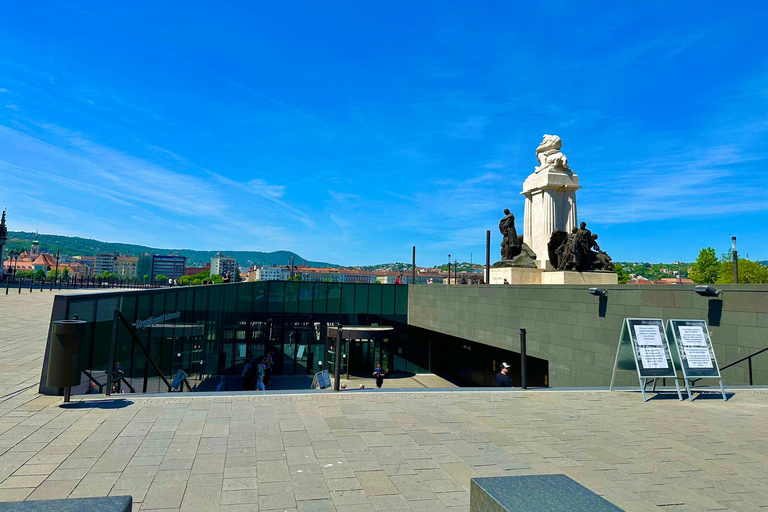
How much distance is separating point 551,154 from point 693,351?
18059 mm

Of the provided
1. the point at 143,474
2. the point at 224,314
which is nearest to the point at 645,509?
the point at 143,474

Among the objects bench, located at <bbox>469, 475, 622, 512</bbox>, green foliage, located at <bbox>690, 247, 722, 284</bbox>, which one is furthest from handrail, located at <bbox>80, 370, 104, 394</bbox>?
green foliage, located at <bbox>690, 247, 722, 284</bbox>

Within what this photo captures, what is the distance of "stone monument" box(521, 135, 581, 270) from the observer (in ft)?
78.6

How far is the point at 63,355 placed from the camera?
249 inches

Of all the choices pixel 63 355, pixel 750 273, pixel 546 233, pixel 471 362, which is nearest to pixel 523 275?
pixel 546 233

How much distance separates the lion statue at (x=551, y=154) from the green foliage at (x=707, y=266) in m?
51.1

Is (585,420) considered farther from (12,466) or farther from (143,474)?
(12,466)

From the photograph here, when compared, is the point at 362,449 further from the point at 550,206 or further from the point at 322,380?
the point at 550,206

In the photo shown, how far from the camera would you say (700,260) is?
63.8 meters

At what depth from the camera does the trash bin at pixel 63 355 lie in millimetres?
6223

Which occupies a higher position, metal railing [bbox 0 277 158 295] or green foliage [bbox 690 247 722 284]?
green foliage [bbox 690 247 722 284]

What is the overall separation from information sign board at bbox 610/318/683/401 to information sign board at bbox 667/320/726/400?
0.62 ft

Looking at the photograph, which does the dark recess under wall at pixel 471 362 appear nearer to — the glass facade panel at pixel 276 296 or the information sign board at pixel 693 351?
the information sign board at pixel 693 351

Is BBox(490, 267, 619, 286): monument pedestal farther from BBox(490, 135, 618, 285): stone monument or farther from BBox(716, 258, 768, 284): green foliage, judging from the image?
BBox(716, 258, 768, 284): green foliage
